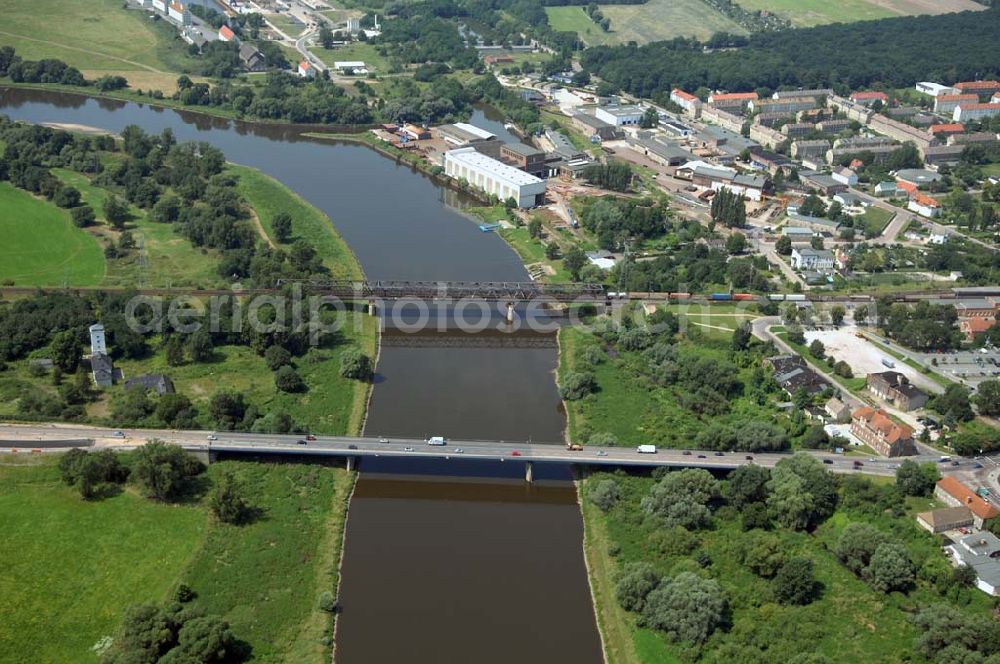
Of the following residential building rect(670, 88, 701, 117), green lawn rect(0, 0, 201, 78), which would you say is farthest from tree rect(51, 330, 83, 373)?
residential building rect(670, 88, 701, 117)

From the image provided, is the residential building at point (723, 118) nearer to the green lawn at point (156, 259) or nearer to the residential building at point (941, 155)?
the residential building at point (941, 155)

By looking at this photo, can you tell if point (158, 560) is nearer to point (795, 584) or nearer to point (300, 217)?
point (795, 584)

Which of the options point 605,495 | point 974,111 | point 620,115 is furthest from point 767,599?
point 974,111

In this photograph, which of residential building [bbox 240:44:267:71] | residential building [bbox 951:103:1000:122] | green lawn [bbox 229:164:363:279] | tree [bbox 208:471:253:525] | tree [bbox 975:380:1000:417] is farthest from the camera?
residential building [bbox 240:44:267:71]

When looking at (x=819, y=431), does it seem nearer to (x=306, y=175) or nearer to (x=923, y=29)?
(x=306, y=175)

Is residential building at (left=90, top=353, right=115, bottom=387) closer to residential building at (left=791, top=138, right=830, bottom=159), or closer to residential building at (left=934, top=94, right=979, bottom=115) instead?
residential building at (left=791, top=138, right=830, bottom=159)

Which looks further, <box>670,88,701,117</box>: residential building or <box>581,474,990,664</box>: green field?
<box>670,88,701,117</box>: residential building
